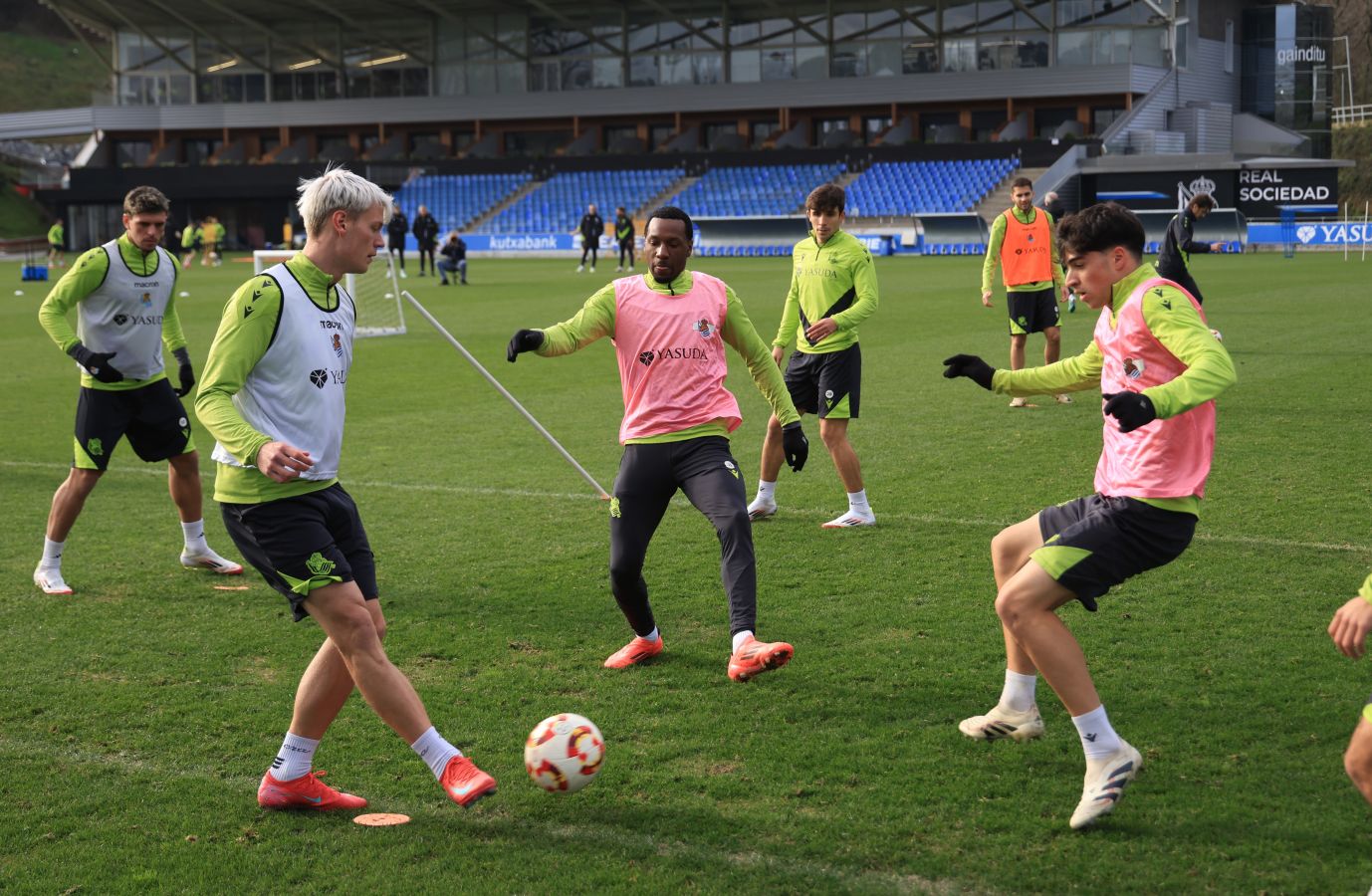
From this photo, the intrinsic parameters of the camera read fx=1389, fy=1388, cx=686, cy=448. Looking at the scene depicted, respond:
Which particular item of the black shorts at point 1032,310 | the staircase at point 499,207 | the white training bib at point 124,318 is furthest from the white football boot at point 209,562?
the staircase at point 499,207

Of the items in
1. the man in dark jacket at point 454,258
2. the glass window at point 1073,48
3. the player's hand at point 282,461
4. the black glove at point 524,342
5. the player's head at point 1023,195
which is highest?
the glass window at point 1073,48

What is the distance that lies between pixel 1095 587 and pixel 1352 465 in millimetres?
6743

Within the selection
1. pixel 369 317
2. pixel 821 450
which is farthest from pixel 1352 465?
pixel 369 317

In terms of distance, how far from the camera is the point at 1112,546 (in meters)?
4.70

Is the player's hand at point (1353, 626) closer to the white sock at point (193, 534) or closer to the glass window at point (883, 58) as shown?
the white sock at point (193, 534)

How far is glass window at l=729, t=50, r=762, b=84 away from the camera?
60750 mm

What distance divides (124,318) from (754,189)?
46960 millimetres

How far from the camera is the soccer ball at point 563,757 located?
4.83 metres

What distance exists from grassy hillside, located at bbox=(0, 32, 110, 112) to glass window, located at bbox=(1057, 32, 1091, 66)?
6269 cm

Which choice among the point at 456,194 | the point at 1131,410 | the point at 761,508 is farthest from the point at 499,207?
the point at 1131,410

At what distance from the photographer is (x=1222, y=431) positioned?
1224 cm

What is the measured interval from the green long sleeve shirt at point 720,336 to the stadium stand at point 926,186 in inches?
1723

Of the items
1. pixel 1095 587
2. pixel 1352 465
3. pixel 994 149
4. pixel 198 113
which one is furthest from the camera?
pixel 198 113

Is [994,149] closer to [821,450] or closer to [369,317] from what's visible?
[369,317]
